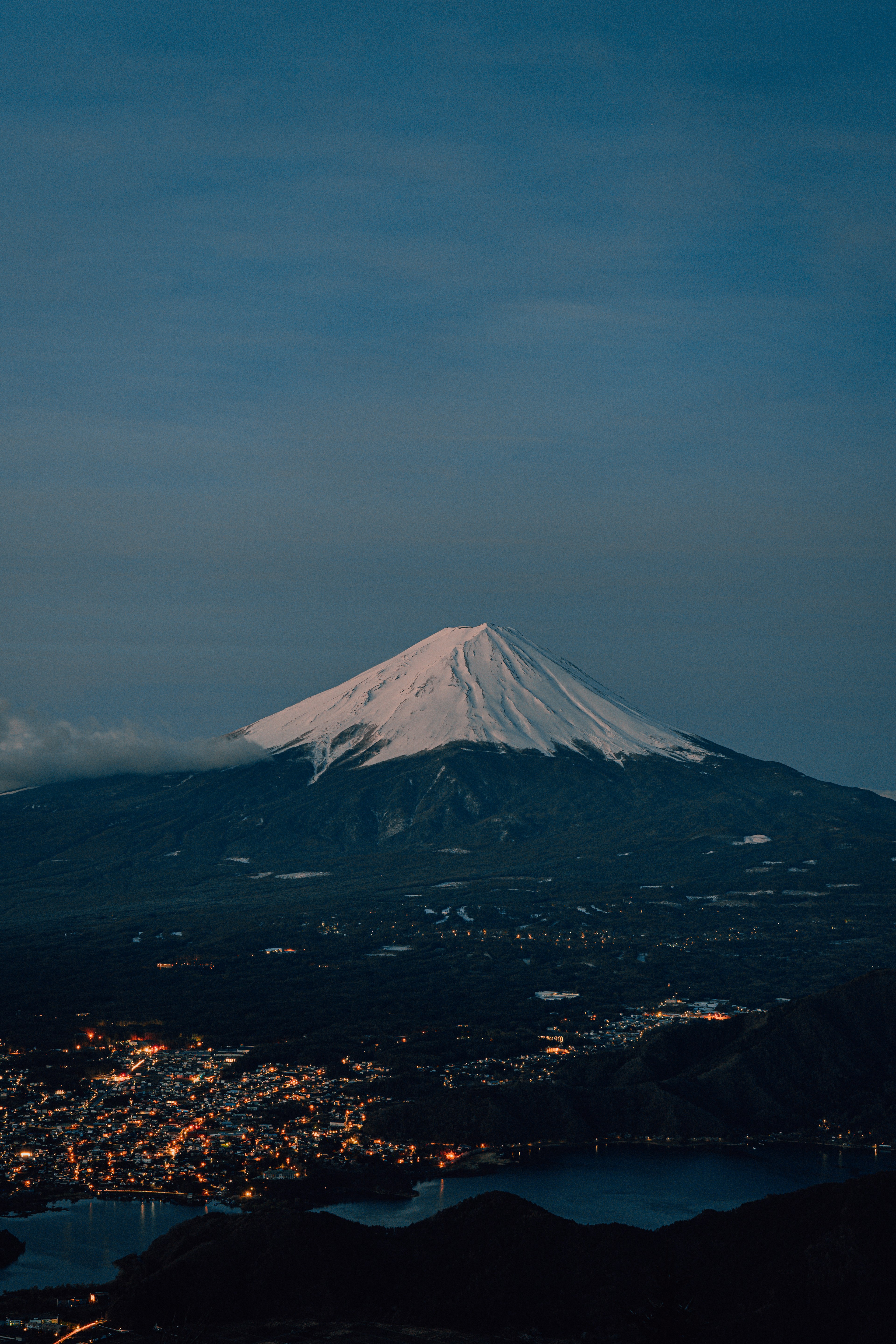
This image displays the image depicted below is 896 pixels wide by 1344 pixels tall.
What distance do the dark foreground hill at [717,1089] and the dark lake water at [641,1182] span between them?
2.85 m

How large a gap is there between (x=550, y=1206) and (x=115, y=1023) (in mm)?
62362

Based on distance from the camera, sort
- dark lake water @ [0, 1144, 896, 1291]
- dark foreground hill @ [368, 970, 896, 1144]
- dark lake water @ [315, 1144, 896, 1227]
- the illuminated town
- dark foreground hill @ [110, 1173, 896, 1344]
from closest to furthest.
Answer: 1. dark foreground hill @ [110, 1173, 896, 1344]
2. dark lake water @ [0, 1144, 896, 1291]
3. dark lake water @ [315, 1144, 896, 1227]
4. the illuminated town
5. dark foreground hill @ [368, 970, 896, 1144]

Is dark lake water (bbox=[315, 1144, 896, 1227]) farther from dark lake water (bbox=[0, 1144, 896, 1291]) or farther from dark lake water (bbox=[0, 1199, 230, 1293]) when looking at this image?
dark lake water (bbox=[0, 1199, 230, 1293])

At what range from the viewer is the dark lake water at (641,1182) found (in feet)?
237

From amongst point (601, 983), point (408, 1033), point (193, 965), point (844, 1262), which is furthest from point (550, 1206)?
point (193, 965)

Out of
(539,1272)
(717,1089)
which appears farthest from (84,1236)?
(717,1089)

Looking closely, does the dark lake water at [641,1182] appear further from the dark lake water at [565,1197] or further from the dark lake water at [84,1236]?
the dark lake water at [84,1236]

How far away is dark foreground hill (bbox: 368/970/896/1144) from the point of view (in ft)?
292

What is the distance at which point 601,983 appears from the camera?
145750 mm

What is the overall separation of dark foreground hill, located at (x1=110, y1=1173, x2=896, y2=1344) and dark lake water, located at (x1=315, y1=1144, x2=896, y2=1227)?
843 cm

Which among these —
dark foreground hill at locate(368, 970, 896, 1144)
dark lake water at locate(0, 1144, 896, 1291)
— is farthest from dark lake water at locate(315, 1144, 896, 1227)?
dark foreground hill at locate(368, 970, 896, 1144)

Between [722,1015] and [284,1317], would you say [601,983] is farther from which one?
[284,1317]

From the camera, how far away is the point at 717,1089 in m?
93.9

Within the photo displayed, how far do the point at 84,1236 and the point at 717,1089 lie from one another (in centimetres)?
4571
